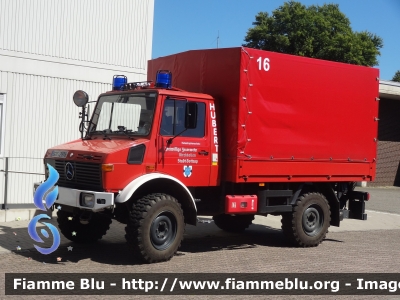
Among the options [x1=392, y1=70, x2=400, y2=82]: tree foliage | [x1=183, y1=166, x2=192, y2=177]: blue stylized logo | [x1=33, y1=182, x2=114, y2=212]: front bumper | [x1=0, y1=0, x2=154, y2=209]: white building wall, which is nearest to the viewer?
[x1=33, y1=182, x2=114, y2=212]: front bumper

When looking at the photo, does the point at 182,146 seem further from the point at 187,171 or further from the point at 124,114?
the point at 124,114

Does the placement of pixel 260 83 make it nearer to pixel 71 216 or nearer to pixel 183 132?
pixel 183 132

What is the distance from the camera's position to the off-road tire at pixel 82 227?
408 inches

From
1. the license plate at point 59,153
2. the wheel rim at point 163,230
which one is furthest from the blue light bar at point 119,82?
the wheel rim at point 163,230

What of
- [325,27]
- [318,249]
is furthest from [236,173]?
[325,27]

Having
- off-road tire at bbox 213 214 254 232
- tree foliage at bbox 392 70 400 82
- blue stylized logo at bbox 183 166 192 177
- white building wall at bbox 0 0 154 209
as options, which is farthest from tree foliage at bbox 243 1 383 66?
blue stylized logo at bbox 183 166 192 177

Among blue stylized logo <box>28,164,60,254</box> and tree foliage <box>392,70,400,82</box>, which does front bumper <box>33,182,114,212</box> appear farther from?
tree foliage <box>392,70,400,82</box>

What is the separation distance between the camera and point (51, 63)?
14.3 metres

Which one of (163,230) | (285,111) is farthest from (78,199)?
(285,111)

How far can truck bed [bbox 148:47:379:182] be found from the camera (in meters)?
10.2

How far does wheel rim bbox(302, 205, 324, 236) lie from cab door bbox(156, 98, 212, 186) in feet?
7.94

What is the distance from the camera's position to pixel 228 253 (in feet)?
34.3

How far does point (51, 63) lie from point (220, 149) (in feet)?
19.6

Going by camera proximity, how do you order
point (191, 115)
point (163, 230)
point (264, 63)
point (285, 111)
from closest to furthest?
1. point (163, 230)
2. point (191, 115)
3. point (264, 63)
4. point (285, 111)
